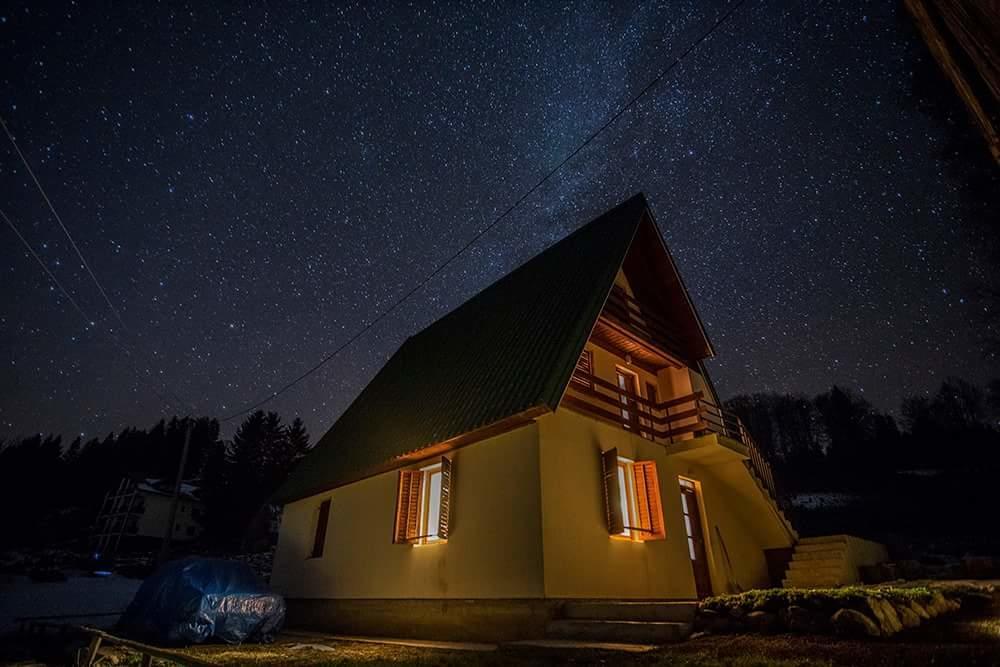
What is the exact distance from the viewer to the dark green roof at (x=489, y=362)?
881 centimetres

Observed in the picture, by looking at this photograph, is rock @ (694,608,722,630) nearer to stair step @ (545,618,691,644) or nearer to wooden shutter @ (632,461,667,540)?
stair step @ (545,618,691,644)

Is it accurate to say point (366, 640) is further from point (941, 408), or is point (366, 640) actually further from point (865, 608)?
point (941, 408)

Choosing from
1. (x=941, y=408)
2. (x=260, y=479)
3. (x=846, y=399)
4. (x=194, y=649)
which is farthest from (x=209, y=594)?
(x=941, y=408)

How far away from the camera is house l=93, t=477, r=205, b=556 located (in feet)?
139

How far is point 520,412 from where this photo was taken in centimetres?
774

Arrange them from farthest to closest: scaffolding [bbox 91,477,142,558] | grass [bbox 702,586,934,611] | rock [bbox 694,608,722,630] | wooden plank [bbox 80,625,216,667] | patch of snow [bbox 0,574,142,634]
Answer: scaffolding [bbox 91,477,142,558]
patch of snow [bbox 0,574,142,634]
rock [bbox 694,608,722,630]
grass [bbox 702,586,934,611]
wooden plank [bbox 80,625,216,667]

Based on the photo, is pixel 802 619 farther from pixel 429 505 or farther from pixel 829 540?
pixel 829 540

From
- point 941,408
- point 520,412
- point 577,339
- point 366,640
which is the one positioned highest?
point 941,408

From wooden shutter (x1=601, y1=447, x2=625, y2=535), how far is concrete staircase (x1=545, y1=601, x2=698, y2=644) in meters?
1.72

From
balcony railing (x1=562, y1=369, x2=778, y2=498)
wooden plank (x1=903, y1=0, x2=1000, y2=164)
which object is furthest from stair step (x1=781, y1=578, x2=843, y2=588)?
wooden plank (x1=903, y1=0, x2=1000, y2=164)

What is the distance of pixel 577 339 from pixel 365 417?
9397 millimetres

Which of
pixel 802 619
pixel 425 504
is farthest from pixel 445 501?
pixel 802 619

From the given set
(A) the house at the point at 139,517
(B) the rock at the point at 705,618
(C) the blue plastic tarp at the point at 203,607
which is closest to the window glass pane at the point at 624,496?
(B) the rock at the point at 705,618

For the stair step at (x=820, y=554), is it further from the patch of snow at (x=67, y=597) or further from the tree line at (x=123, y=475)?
the tree line at (x=123, y=475)
